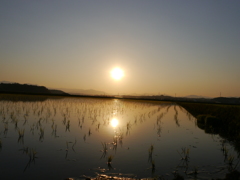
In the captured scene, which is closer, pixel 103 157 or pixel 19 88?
pixel 103 157

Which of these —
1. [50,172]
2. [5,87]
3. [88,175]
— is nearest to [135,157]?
[88,175]

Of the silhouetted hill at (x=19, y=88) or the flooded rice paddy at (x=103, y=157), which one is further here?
the silhouetted hill at (x=19, y=88)

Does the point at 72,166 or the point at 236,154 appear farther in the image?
the point at 236,154

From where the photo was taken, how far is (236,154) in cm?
755

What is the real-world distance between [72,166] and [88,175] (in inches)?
30.1

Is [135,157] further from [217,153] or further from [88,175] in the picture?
[217,153]

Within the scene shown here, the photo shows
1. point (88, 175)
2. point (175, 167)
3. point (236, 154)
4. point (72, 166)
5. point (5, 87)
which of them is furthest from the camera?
point (5, 87)

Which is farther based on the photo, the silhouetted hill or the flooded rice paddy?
the silhouetted hill

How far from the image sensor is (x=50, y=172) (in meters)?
5.11

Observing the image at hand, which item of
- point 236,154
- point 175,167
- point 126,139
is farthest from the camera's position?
point 126,139

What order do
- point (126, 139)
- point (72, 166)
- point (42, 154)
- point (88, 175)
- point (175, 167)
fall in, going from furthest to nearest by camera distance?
point (126, 139) → point (42, 154) → point (175, 167) → point (72, 166) → point (88, 175)

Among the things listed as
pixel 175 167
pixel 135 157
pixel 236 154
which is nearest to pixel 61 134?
pixel 135 157

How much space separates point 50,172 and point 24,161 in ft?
4.07

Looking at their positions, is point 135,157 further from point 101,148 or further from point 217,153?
point 217,153
